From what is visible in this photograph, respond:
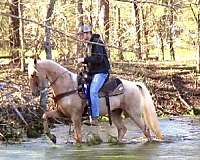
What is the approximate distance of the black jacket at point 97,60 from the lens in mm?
10984

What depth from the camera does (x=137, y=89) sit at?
12180 mm

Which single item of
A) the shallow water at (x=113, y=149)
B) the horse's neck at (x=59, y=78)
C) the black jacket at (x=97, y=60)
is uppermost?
the black jacket at (x=97, y=60)

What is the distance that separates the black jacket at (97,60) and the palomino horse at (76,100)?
462 mm

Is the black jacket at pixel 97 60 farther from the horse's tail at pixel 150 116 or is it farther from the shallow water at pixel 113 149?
the shallow water at pixel 113 149

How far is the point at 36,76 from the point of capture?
11.3 meters

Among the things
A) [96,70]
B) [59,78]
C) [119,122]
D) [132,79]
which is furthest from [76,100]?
[132,79]

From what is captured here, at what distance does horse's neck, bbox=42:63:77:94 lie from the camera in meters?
11.4

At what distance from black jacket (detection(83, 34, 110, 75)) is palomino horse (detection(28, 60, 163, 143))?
1.52ft

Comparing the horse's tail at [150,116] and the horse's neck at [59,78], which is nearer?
the horse's neck at [59,78]

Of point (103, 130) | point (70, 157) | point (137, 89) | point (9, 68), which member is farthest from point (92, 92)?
point (9, 68)

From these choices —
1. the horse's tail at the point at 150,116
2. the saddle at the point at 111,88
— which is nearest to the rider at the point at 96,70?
the saddle at the point at 111,88

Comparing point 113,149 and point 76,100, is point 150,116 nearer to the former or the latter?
point 76,100

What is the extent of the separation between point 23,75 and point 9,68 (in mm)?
1629

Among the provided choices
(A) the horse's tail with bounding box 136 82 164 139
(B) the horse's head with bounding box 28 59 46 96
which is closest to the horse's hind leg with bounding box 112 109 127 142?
(A) the horse's tail with bounding box 136 82 164 139
